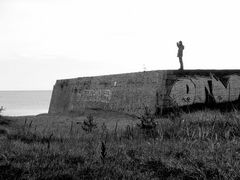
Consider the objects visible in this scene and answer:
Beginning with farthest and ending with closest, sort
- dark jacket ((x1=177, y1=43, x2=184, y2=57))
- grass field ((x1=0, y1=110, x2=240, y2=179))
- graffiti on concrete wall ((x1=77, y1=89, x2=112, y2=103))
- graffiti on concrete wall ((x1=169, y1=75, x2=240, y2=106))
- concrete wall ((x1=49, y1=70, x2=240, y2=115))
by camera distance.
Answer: graffiti on concrete wall ((x1=77, y1=89, x2=112, y2=103))
dark jacket ((x1=177, y1=43, x2=184, y2=57))
graffiti on concrete wall ((x1=169, y1=75, x2=240, y2=106))
concrete wall ((x1=49, y1=70, x2=240, y2=115))
grass field ((x1=0, y1=110, x2=240, y2=179))

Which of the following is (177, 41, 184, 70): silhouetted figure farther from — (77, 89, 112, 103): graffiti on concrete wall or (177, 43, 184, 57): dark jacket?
(77, 89, 112, 103): graffiti on concrete wall

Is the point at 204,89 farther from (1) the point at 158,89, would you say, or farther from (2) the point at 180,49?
(1) the point at 158,89

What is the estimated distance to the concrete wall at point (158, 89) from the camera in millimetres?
14203

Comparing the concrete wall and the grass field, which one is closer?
the grass field

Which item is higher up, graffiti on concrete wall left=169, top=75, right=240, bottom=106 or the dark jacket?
the dark jacket

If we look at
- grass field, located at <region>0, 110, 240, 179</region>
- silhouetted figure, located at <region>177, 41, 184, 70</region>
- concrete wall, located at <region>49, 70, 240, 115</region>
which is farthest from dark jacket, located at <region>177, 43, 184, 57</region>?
grass field, located at <region>0, 110, 240, 179</region>

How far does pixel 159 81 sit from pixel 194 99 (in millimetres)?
1827

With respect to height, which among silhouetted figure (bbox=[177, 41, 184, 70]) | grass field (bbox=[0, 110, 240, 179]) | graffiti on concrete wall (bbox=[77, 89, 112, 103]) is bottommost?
grass field (bbox=[0, 110, 240, 179])

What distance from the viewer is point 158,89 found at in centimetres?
1418

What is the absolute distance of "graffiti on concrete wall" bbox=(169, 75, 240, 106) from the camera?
14352 millimetres

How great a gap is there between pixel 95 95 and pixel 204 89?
20.2 ft

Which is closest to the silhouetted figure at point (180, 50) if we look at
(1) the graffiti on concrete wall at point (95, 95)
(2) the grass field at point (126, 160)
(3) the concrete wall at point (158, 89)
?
(3) the concrete wall at point (158, 89)

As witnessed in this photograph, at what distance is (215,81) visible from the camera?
1573 centimetres

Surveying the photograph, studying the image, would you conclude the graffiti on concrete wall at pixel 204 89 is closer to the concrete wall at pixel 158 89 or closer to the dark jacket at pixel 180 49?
the concrete wall at pixel 158 89
